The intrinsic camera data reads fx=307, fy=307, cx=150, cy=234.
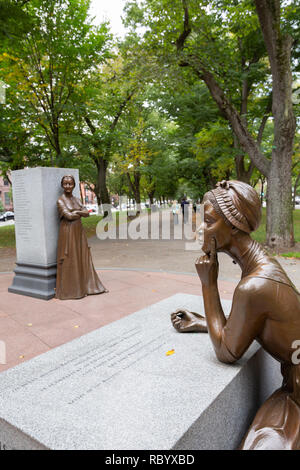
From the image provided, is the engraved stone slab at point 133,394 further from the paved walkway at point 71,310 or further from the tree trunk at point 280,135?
the tree trunk at point 280,135

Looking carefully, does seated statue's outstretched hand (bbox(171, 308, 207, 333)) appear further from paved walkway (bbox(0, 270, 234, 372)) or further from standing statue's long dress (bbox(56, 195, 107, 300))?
standing statue's long dress (bbox(56, 195, 107, 300))

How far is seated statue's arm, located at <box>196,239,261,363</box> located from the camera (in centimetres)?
166

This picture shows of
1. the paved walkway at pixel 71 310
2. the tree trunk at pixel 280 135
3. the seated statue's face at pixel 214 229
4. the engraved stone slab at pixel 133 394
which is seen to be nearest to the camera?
the engraved stone slab at pixel 133 394

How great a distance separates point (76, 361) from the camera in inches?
81.8

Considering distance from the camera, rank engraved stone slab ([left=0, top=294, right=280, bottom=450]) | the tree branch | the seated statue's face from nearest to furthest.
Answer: engraved stone slab ([left=0, top=294, right=280, bottom=450])
the seated statue's face
the tree branch

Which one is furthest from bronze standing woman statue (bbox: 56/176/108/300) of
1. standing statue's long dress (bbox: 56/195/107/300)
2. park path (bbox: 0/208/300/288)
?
park path (bbox: 0/208/300/288)

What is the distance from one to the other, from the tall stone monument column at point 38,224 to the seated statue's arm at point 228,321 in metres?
4.37

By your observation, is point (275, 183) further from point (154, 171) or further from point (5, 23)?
point (154, 171)

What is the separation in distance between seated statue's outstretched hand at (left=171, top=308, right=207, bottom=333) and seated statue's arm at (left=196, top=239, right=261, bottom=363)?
0.51 meters

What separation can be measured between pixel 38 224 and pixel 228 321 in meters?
4.76

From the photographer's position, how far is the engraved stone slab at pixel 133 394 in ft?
4.55

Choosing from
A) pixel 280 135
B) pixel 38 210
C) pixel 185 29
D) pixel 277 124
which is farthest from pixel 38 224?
pixel 185 29

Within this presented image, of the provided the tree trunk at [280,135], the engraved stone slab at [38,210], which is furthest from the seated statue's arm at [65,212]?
the tree trunk at [280,135]

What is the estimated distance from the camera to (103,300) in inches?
216
